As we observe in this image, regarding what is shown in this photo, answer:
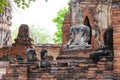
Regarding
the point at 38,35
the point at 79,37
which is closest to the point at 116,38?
the point at 79,37

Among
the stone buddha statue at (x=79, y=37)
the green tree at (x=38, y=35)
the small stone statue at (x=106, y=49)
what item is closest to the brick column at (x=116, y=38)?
the small stone statue at (x=106, y=49)

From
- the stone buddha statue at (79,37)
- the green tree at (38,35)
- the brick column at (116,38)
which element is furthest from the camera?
the green tree at (38,35)

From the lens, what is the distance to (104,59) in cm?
719

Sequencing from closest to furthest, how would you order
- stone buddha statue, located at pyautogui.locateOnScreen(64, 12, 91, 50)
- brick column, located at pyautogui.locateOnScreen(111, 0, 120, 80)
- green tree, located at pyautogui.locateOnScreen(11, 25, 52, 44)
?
brick column, located at pyautogui.locateOnScreen(111, 0, 120, 80), stone buddha statue, located at pyautogui.locateOnScreen(64, 12, 91, 50), green tree, located at pyautogui.locateOnScreen(11, 25, 52, 44)

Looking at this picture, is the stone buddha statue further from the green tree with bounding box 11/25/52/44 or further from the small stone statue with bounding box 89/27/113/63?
the green tree with bounding box 11/25/52/44

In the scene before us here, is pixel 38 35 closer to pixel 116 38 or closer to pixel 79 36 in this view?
pixel 79 36

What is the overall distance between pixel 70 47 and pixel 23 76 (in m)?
4.43

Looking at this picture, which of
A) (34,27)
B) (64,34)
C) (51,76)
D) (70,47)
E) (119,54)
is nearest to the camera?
(119,54)

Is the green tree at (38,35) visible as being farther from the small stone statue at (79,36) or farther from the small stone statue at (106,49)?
the small stone statue at (106,49)

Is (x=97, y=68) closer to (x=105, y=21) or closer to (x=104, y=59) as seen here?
(x=104, y=59)

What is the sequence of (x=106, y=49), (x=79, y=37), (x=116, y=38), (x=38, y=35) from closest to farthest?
(x=116, y=38)
(x=106, y=49)
(x=79, y=37)
(x=38, y=35)

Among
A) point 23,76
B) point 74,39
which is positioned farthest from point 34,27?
point 23,76

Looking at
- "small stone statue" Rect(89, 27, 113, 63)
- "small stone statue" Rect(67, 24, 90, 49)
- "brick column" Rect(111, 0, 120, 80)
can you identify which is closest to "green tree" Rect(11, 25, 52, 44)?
"small stone statue" Rect(67, 24, 90, 49)

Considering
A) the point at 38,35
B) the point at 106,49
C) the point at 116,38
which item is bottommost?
the point at 106,49
